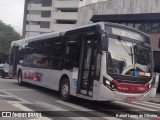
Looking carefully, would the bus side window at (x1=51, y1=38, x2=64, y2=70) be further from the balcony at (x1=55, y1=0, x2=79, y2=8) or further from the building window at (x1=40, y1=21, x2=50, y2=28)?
the building window at (x1=40, y1=21, x2=50, y2=28)

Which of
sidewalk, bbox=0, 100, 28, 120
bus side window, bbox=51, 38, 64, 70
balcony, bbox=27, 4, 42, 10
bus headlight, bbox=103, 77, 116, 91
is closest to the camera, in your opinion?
sidewalk, bbox=0, 100, 28, 120

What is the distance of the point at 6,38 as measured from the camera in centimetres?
7975

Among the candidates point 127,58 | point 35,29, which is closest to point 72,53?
point 127,58

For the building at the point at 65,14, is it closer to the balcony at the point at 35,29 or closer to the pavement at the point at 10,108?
the balcony at the point at 35,29

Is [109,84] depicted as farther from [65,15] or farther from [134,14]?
[65,15]

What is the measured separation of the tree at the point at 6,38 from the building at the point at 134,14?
143ft

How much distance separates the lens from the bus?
12.3 metres

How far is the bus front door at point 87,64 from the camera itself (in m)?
12.9

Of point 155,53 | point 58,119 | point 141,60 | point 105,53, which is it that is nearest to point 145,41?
point 141,60

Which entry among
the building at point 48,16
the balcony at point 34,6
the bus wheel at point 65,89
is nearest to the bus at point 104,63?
the bus wheel at point 65,89

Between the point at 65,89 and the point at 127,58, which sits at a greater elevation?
the point at 127,58

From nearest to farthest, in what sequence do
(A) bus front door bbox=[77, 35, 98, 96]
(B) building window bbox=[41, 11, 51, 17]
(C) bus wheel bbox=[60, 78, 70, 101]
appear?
(A) bus front door bbox=[77, 35, 98, 96] → (C) bus wheel bbox=[60, 78, 70, 101] → (B) building window bbox=[41, 11, 51, 17]

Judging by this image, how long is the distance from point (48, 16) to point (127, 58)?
2593 inches

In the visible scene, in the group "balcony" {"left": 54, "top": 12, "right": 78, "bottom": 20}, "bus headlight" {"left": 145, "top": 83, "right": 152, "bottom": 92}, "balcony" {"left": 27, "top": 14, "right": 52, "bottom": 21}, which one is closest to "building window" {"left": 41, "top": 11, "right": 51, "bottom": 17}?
"balcony" {"left": 27, "top": 14, "right": 52, "bottom": 21}
